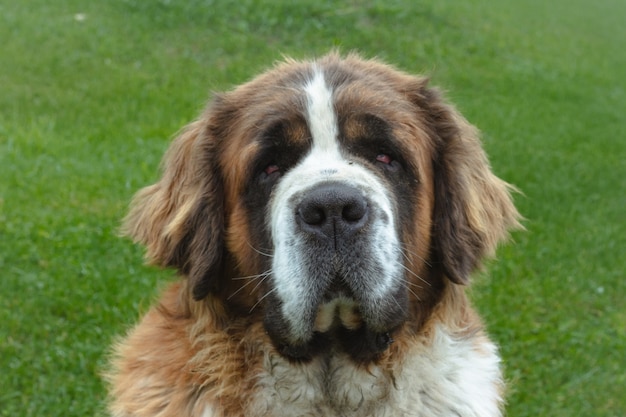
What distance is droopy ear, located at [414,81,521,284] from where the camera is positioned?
11.4 feet

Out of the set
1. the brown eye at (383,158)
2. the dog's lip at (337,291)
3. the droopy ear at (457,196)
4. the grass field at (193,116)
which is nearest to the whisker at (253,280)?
the dog's lip at (337,291)

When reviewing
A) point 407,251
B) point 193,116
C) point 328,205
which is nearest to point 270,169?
point 328,205

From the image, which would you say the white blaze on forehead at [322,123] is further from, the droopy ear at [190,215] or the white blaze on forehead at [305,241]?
the droopy ear at [190,215]

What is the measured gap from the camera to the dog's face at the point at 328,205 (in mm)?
2902

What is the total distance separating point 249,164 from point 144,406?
1.24 meters

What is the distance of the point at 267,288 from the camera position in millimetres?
3166

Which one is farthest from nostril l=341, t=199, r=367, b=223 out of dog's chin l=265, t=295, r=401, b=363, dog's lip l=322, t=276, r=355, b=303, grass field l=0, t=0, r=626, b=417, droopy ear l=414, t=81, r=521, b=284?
grass field l=0, t=0, r=626, b=417

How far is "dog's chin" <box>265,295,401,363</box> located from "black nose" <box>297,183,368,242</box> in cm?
31

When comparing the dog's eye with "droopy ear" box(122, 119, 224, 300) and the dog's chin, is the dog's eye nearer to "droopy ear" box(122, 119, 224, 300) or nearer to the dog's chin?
"droopy ear" box(122, 119, 224, 300)

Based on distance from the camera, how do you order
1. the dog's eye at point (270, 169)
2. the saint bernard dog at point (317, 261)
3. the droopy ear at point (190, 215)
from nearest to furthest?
the saint bernard dog at point (317, 261) < the dog's eye at point (270, 169) < the droopy ear at point (190, 215)

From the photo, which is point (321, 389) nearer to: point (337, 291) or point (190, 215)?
point (337, 291)

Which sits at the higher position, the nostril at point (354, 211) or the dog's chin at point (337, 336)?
the nostril at point (354, 211)

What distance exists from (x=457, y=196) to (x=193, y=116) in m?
6.61

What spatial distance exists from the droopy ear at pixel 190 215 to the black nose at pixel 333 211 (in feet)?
2.34
